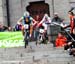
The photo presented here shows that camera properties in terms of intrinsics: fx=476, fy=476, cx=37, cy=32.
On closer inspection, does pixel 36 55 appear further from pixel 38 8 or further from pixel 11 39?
pixel 38 8

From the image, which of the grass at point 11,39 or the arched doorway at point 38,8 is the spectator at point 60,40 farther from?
the arched doorway at point 38,8

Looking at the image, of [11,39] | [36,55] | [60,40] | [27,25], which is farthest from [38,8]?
[36,55]

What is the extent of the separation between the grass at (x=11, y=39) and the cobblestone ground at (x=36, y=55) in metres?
1.38

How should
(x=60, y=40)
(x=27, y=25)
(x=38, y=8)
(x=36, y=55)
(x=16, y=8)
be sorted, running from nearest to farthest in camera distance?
(x=36, y=55), (x=60, y=40), (x=27, y=25), (x=16, y=8), (x=38, y=8)

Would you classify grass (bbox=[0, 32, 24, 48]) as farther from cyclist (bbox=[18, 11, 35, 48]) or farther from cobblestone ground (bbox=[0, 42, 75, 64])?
cobblestone ground (bbox=[0, 42, 75, 64])

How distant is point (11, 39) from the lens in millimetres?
24922

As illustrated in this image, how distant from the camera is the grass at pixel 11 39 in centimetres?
2419

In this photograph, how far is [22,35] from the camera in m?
24.7

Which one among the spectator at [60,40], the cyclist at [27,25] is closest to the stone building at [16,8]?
the cyclist at [27,25]

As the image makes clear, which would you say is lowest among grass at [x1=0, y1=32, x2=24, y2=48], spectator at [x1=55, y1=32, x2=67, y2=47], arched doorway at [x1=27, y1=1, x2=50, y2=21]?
grass at [x1=0, y1=32, x2=24, y2=48]

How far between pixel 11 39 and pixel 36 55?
4744mm

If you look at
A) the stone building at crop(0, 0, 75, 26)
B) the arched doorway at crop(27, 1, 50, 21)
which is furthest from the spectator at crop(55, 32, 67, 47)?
the arched doorway at crop(27, 1, 50, 21)

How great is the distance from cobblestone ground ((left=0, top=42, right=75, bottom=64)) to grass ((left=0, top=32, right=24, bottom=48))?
1.38 m

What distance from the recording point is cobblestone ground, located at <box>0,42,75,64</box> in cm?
1905
